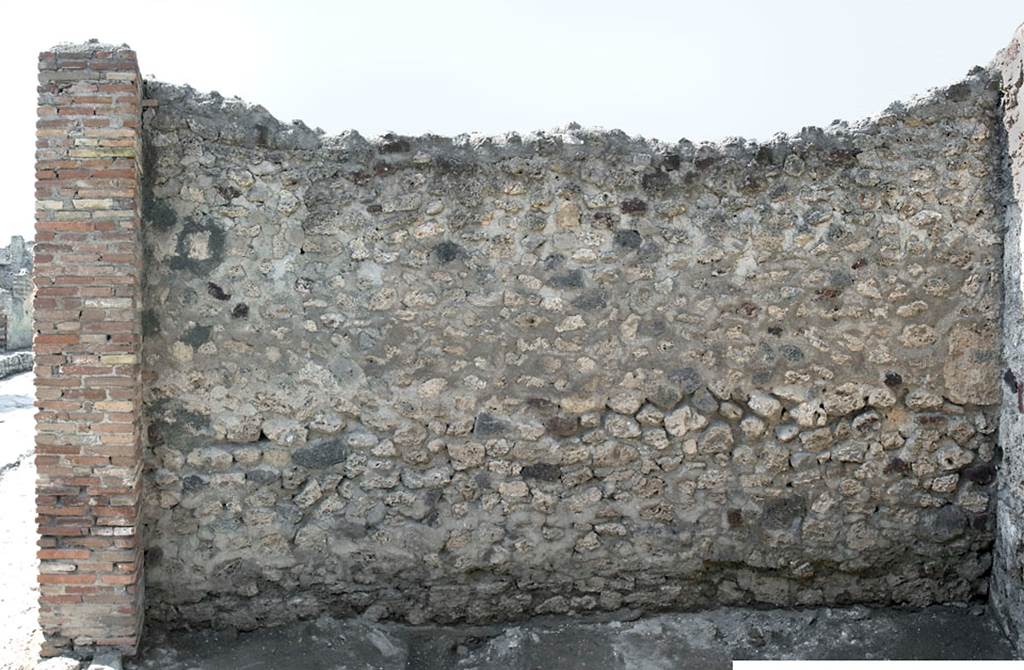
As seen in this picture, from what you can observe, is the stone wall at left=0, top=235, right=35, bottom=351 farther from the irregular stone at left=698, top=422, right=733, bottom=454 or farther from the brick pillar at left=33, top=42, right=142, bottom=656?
the irregular stone at left=698, top=422, right=733, bottom=454

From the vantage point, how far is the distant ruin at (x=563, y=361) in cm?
380

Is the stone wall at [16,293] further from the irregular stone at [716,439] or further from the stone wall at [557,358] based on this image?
the irregular stone at [716,439]

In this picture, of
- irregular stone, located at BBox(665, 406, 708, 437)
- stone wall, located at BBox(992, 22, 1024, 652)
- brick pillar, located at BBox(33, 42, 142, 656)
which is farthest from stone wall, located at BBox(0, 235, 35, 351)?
stone wall, located at BBox(992, 22, 1024, 652)

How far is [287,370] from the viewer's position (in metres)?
3.83

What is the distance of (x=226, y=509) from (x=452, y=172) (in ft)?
6.63

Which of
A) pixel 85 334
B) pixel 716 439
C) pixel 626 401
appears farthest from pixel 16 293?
pixel 716 439

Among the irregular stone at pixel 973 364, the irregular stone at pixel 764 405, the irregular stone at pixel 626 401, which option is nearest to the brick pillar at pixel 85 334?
the irregular stone at pixel 626 401

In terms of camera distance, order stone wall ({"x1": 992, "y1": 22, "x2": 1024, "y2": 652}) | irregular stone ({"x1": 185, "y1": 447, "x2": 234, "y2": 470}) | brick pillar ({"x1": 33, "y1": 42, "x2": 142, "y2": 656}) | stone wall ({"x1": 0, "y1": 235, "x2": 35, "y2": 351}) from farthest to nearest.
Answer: stone wall ({"x1": 0, "y1": 235, "x2": 35, "y2": 351}), irregular stone ({"x1": 185, "y1": 447, "x2": 234, "y2": 470}), stone wall ({"x1": 992, "y1": 22, "x2": 1024, "y2": 652}), brick pillar ({"x1": 33, "y1": 42, "x2": 142, "y2": 656})

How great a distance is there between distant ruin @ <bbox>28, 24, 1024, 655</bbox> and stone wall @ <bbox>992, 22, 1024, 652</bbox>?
2 cm

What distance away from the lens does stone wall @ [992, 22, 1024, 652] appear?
368cm

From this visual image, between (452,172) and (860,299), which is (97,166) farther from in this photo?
(860,299)

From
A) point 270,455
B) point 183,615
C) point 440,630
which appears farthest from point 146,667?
point 440,630

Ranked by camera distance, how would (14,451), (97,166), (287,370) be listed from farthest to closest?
(14,451) < (287,370) < (97,166)

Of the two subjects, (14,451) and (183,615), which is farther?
(14,451)
